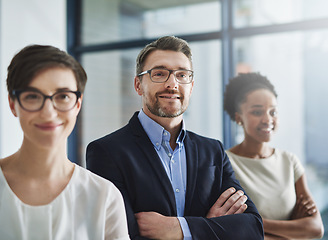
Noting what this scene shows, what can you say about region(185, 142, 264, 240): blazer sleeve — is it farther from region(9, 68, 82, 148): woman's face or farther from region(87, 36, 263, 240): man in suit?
region(9, 68, 82, 148): woman's face

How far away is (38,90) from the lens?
1.01 metres

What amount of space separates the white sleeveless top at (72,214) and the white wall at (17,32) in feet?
9.61

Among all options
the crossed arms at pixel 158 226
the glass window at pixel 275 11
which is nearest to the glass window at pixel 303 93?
the glass window at pixel 275 11

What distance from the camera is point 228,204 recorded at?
5.22 ft

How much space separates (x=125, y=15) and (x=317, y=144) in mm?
2722

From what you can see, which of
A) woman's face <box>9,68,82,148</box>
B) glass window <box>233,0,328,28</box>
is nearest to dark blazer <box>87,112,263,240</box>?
woman's face <box>9,68,82,148</box>

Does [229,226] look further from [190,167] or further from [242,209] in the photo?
[190,167]

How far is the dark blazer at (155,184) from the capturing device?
1.48 meters

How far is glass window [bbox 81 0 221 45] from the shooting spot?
4.07 m

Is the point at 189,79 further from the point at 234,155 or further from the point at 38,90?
the point at 38,90

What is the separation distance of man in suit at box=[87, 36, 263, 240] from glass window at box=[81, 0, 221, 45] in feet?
8.30

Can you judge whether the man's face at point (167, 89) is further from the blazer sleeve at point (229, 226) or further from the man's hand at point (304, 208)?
the man's hand at point (304, 208)

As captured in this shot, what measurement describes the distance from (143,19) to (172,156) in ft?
10.3

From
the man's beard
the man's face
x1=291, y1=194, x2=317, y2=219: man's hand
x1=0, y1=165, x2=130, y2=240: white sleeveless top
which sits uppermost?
the man's face
